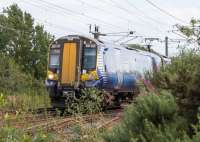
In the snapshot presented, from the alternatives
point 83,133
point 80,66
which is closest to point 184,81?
point 83,133

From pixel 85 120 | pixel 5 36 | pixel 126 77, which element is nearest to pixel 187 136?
pixel 85 120

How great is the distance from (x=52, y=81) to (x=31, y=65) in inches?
1368

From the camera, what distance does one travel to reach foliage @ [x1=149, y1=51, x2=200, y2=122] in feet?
16.5

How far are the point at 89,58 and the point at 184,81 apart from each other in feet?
58.2

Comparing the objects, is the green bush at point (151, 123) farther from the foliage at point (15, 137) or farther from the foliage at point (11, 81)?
the foliage at point (11, 81)

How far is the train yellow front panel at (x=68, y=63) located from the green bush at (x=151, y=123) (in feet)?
58.7

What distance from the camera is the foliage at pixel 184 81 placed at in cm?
504

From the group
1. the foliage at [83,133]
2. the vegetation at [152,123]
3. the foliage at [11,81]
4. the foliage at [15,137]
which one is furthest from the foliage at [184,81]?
the foliage at [11,81]

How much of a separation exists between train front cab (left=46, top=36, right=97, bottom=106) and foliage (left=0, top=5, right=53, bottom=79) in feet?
105

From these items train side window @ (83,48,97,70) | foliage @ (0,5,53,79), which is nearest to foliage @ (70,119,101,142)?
train side window @ (83,48,97,70)

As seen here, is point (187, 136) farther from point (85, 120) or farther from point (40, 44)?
point (40, 44)

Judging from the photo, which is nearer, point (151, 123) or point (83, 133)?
point (151, 123)

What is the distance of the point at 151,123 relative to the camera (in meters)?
4.78

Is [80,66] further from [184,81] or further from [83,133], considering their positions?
[184,81]
